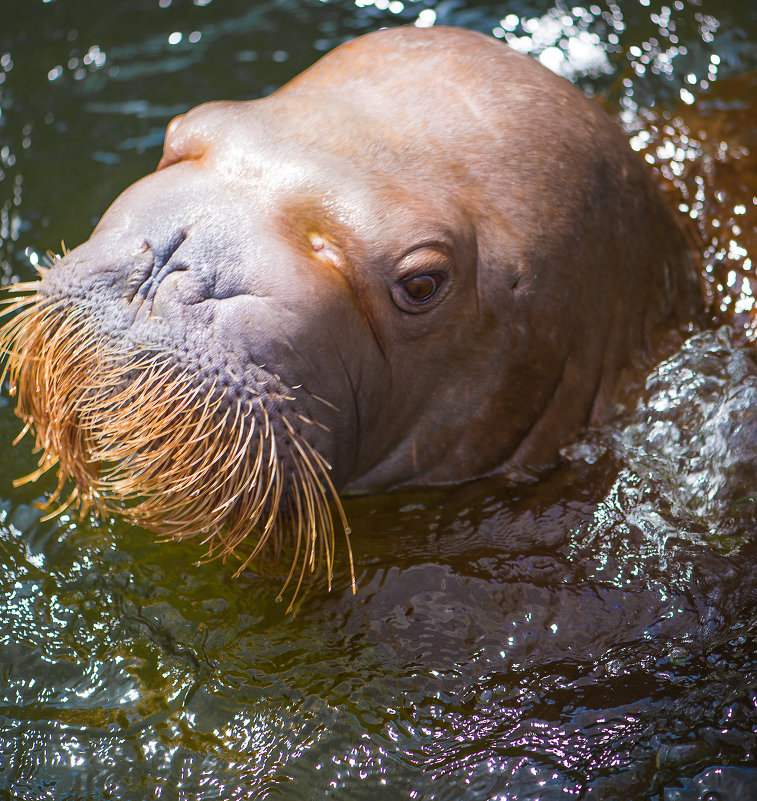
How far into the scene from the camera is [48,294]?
312 cm

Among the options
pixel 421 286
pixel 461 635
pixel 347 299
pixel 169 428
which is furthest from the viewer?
pixel 461 635

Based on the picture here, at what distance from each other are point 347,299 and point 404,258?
0.78 feet

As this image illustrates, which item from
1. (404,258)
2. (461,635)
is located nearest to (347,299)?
(404,258)

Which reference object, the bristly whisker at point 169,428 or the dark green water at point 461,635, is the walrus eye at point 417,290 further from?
the dark green water at point 461,635

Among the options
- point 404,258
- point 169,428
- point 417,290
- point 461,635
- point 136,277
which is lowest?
point 461,635

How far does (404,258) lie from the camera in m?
3.11

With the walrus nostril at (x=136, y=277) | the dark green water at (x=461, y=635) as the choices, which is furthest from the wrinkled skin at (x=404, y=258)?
the dark green water at (x=461, y=635)

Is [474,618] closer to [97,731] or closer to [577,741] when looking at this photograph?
[577,741]

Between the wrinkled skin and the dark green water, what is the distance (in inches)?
11.0

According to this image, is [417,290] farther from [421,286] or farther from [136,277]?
[136,277]

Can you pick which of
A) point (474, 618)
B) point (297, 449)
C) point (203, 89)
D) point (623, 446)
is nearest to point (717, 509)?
point (623, 446)

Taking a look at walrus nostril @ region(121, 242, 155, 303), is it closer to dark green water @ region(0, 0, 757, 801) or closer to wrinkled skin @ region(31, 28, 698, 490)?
wrinkled skin @ region(31, 28, 698, 490)

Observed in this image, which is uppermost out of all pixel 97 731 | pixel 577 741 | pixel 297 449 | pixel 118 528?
pixel 297 449

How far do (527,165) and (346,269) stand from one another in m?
0.87
